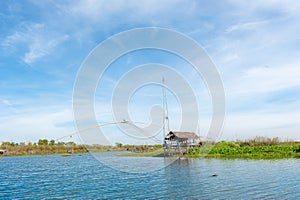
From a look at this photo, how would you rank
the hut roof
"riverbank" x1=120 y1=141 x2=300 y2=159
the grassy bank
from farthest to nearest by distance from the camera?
1. the hut roof
2. the grassy bank
3. "riverbank" x1=120 y1=141 x2=300 y2=159

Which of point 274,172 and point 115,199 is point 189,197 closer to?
point 115,199

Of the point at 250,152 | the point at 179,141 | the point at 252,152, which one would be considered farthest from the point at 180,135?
the point at 252,152

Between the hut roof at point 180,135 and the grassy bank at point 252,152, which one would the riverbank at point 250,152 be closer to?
the grassy bank at point 252,152

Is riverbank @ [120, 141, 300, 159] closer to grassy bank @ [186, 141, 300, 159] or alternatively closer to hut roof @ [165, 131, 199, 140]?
grassy bank @ [186, 141, 300, 159]

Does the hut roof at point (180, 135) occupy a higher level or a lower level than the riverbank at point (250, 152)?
higher

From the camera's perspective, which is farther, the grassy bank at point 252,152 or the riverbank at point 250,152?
the grassy bank at point 252,152

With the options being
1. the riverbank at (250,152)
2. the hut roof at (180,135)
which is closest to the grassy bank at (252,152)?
the riverbank at (250,152)

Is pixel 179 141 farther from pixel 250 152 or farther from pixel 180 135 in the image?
pixel 250 152

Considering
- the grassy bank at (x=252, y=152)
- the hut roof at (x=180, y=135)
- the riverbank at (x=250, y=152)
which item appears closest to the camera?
the riverbank at (x=250, y=152)

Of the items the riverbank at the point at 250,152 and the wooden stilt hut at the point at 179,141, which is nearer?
the riverbank at the point at 250,152

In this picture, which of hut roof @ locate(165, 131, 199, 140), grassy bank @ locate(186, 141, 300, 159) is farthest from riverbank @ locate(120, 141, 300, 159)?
hut roof @ locate(165, 131, 199, 140)

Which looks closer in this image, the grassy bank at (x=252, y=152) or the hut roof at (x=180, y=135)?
the grassy bank at (x=252, y=152)

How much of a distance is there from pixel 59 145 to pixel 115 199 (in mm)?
67926

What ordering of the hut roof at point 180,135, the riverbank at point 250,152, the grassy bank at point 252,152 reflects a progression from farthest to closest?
1. the hut roof at point 180,135
2. the grassy bank at point 252,152
3. the riverbank at point 250,152
